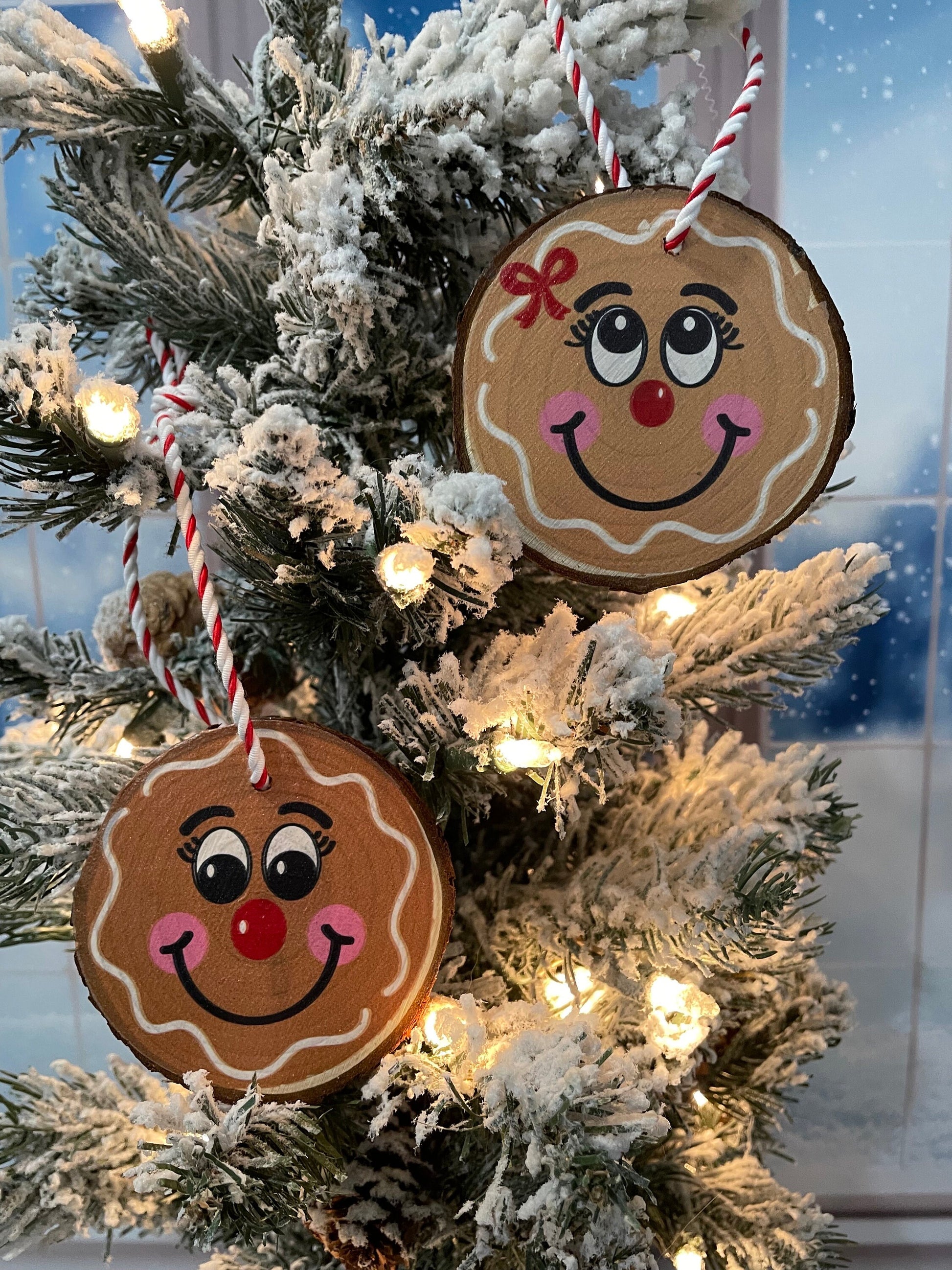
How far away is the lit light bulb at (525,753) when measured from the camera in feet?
1.43

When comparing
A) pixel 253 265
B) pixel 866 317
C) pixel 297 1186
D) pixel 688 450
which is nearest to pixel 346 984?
pixel 297 1186

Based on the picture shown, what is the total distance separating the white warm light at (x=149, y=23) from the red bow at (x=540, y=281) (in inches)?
→ 9.2

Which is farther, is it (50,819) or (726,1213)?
(726,1213)

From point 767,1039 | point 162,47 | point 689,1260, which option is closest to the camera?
point 162,47

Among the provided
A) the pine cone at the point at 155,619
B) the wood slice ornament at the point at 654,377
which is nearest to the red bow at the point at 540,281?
the wood slice ornament at the point at 654,377

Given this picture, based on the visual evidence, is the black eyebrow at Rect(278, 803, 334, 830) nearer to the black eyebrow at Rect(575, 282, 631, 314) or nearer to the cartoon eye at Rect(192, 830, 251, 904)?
the cartoon eye at Rect(192, 830, 251, 904)

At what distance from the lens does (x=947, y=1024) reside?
987mm

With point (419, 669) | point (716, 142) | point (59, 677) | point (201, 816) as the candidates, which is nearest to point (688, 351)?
point (716, 142)

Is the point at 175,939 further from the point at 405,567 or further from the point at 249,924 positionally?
the point at 405,567

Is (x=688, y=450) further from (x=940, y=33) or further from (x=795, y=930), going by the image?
(x=940, y=33)

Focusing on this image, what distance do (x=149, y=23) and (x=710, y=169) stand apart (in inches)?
12.0

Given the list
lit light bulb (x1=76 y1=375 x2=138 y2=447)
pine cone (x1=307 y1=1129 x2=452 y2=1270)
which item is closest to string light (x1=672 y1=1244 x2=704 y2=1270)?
pine cone (x1=307 y1=1129 x2=452 y2=1270)

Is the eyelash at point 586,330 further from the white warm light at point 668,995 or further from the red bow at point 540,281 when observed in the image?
the white warm light at point 668,995

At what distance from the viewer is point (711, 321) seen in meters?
0.44
